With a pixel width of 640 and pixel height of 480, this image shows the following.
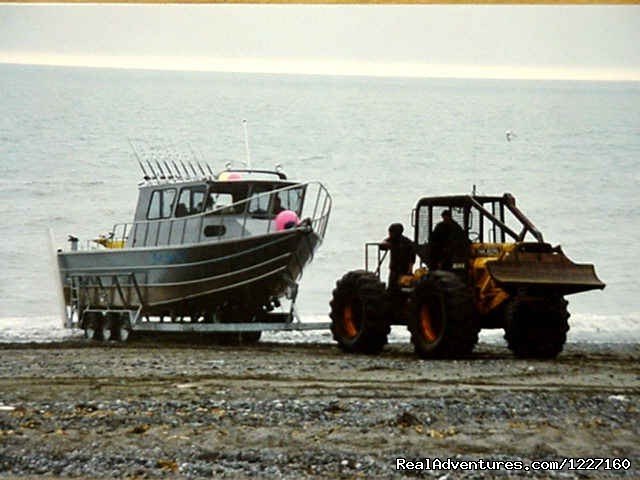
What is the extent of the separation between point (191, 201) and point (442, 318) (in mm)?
4286

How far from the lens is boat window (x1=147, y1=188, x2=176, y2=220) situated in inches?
481

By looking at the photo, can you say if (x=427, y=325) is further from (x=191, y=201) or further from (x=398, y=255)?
(x=191, y=201)

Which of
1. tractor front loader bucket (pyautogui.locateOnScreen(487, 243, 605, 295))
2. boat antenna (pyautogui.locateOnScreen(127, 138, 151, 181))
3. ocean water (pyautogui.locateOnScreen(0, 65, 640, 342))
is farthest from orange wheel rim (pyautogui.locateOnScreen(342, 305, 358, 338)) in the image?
boat antenna (pyautogui.locateOnScreen(127, 138, 151, 181))

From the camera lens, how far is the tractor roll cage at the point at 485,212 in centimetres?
846

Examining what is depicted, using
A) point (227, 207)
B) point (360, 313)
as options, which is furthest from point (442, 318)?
point (227, 207)

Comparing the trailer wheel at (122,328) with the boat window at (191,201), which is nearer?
the boat window at (191,201)

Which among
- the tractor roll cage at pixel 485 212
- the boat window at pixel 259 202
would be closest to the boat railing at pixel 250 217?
the boat window at pixel 259 202

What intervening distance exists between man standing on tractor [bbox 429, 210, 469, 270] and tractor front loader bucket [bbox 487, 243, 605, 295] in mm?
409

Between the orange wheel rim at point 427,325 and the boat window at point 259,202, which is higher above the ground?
the boat window at point 259,202

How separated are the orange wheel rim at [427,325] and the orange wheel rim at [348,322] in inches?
40.8

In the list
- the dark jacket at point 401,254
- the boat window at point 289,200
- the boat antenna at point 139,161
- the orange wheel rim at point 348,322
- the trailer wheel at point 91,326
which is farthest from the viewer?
the trailer wheel at point 91,326

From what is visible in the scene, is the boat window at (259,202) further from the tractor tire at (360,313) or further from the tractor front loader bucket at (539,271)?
the tractor front loader bucket at (539,271)

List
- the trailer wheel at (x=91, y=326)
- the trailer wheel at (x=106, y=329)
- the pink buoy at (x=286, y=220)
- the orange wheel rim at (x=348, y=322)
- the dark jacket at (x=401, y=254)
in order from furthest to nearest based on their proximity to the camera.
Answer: the trailer wheel at (x=91, y=326)
the trailer wheel at (x=106, y=329)
the pink buoy at (x=286, y=220)
the orange wheel rim at (x=348, y=322)
the dark jacket at (x=401, y=254)

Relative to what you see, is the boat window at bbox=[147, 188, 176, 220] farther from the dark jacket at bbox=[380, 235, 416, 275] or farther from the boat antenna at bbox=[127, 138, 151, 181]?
the dark jacket at bbox=[380, 235, 416, 275]
